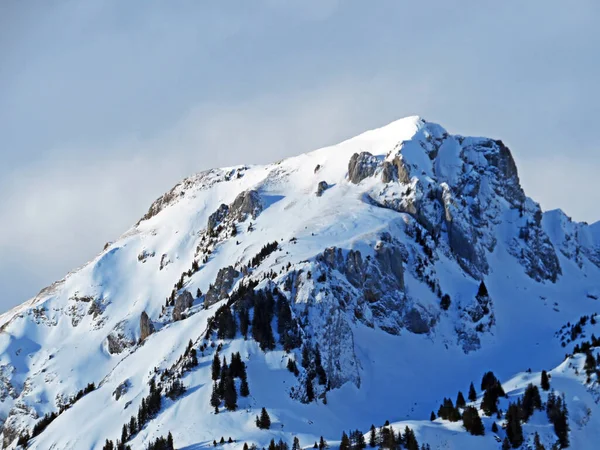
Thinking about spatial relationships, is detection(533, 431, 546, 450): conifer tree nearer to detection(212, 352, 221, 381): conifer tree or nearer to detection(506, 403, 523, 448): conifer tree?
detection(506, 403, 523, 448): conifer tree

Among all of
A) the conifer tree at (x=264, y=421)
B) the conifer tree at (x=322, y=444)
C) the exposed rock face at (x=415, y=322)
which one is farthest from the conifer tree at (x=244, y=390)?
the exposed rock face at (x=415, y=322)

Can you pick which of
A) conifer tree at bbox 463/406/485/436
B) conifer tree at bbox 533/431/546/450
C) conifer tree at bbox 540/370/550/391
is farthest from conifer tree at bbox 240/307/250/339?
conifer tree at bbox 533/431/546/450

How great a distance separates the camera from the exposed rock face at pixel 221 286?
193 meters

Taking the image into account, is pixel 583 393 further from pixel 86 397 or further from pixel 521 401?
pixel 86 397

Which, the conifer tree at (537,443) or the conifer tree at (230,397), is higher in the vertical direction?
the conifer tree at (230,397)

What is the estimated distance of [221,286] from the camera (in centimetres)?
19538

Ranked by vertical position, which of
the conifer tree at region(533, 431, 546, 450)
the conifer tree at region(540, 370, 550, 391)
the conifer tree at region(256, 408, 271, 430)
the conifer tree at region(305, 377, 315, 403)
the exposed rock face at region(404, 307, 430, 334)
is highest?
the exposed rock face at region(404, 307, 430, 334)

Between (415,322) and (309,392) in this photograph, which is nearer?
(309,392)

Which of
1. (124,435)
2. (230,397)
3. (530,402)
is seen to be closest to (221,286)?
(124,435)

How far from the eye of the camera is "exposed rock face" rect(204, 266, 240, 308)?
633ft

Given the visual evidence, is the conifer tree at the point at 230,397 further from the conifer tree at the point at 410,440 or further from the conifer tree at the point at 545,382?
the conifer tree at the point at 545,382

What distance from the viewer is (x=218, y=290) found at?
195125 millimetres

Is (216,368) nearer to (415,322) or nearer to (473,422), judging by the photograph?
(473,422)

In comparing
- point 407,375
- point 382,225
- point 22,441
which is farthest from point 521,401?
point 22,441
